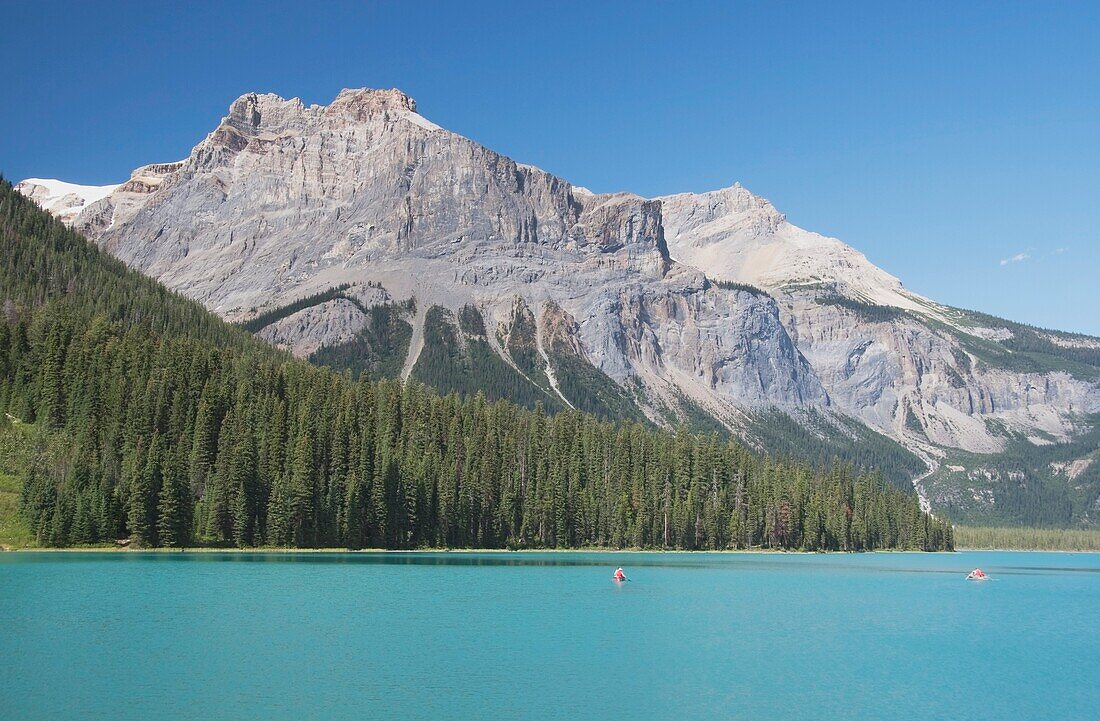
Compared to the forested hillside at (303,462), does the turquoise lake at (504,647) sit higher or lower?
lower

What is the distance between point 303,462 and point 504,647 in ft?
262

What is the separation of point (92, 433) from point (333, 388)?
130 ft

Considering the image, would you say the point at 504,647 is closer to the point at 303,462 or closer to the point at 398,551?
the point at 303,462

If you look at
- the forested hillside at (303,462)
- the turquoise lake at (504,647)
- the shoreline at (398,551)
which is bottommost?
the turquoise lake at (504,647)

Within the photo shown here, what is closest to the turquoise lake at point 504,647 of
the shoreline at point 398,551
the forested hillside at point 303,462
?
the shoreline at point 398,551

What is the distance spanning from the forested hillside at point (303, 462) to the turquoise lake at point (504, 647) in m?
21.2

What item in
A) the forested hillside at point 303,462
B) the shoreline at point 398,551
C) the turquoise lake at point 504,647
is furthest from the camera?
the forested hillside at point 303,462

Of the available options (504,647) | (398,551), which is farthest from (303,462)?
(504,647)

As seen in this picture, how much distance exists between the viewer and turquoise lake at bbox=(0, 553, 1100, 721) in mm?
43594

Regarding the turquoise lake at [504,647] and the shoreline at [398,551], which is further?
the shoreline at [398,551]

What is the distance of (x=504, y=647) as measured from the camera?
5731 cm

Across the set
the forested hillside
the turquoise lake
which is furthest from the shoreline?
the turquoise lake

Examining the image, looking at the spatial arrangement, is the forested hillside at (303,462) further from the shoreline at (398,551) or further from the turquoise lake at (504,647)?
the turquoise lake at (504,647)

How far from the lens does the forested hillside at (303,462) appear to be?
394 ft
